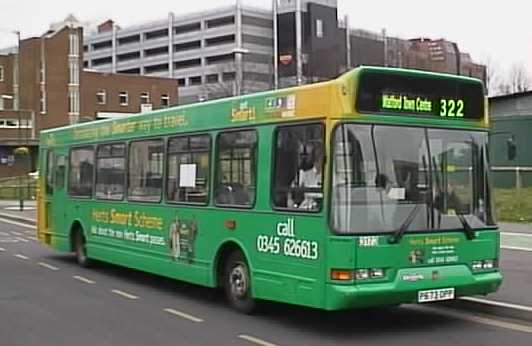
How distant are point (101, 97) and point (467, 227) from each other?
94.3 m

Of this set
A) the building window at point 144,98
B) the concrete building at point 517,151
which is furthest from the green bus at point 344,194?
the building window at point 144,98

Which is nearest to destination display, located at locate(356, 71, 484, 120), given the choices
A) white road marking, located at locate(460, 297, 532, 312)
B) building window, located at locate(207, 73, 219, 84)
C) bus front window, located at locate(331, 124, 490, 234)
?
bus front window, located at locate(331, 124, 490, 234)

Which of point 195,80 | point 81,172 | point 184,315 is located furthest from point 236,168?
point 195,80

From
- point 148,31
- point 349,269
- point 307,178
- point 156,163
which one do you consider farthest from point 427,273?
point 148,31

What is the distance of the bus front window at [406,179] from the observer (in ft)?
30.9

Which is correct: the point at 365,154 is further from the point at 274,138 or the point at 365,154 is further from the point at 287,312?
the point at 287,312

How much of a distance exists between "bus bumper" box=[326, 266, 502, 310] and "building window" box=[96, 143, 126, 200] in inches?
257

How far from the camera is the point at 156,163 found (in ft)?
44.7

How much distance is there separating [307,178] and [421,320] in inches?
95.1

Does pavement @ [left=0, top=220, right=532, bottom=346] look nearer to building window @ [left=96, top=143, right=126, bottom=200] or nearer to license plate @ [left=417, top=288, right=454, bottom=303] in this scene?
license plate @ [left=417, top=288, right=454, bottom=303]

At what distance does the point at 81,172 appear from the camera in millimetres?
16891

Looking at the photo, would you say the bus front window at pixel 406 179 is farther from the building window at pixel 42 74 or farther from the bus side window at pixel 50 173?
the building window at pixel 42 74

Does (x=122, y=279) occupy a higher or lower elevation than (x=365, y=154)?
lower

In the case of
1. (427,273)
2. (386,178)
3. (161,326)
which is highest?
(386,178)
